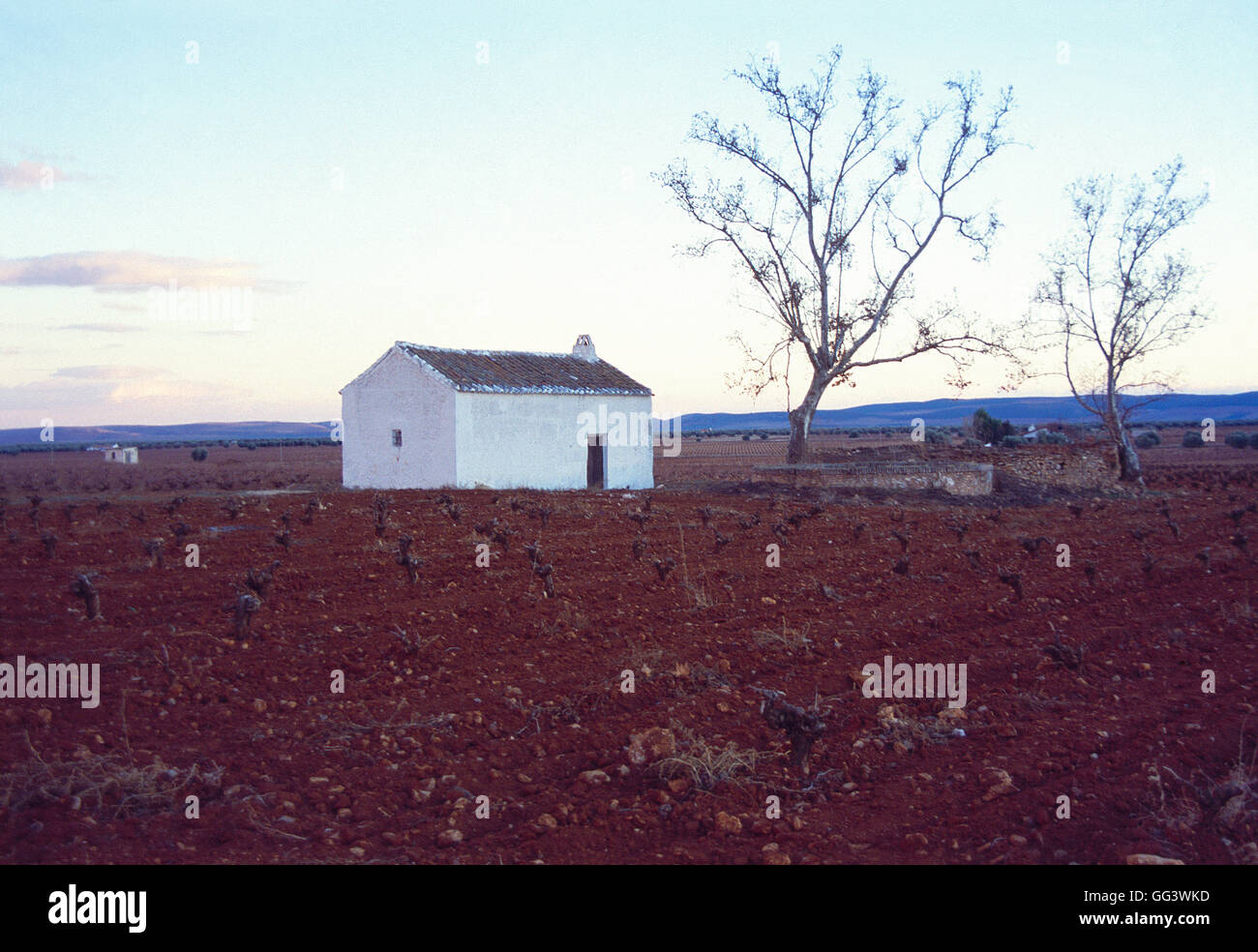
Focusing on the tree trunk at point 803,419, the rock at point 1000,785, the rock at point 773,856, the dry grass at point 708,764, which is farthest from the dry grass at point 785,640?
the tree trunk at point 803,419

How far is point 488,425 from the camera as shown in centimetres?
2302

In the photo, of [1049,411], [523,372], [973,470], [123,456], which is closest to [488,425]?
[523,372]

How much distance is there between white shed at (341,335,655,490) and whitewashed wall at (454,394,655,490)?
0.03 meters

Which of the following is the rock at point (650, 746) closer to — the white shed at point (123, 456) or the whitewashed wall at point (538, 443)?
the whitewashed wall at point (538, 443)

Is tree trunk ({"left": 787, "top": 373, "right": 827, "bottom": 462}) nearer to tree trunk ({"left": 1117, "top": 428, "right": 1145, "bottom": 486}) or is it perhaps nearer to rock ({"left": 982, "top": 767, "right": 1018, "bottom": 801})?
tree trunk ({"left": 1117, "top": 428, "right": 1145, "bottom": 486})

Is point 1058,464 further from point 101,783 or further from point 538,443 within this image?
point 101,783

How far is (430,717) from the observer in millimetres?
5887

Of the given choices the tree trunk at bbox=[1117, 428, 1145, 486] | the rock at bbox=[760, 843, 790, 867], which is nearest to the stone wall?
the tree trunk at bbox=[1117, 428, 1145, 486]

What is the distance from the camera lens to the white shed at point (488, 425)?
22656 millimetres

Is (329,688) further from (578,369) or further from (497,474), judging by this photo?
(578,369)

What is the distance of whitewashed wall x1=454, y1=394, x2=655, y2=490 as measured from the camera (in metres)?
22.7

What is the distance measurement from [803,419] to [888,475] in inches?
148
